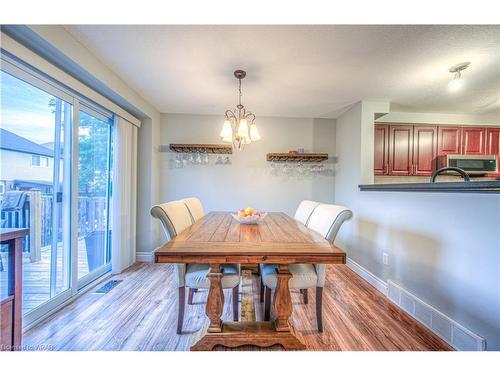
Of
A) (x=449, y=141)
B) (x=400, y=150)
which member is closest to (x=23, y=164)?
(x=400, y=150)

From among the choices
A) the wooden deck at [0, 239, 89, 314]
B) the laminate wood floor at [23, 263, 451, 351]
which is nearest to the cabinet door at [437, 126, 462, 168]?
the laminate wood floor at [23, 263, 451, 351]

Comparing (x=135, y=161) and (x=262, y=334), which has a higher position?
(x=135, y=161)

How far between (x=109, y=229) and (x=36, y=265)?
1.00m

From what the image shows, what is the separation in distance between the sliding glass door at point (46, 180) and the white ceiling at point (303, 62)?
0.58 metres

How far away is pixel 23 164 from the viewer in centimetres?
176

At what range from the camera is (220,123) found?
12.1 feet

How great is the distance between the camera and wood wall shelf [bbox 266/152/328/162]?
350 cm

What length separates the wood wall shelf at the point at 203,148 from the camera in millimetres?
3453

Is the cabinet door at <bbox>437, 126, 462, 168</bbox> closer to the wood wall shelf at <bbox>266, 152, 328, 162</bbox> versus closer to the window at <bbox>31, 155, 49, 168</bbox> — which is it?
the wood wall shelf at <bbox>266, 152, 328, 162</bbox>

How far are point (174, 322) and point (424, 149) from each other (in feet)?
12.8

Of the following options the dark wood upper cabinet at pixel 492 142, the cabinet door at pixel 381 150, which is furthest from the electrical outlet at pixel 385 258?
the dark wood upper cabinet at pixel 492 142

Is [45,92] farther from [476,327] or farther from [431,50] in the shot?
[476,327]
